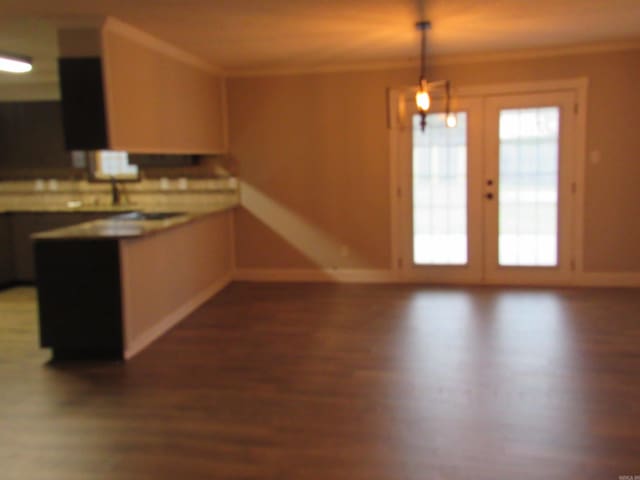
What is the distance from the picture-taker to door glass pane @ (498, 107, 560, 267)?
603 centimetres

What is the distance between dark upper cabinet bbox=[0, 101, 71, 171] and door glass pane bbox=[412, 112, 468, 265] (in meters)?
4.14

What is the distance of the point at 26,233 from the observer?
6.60 meters

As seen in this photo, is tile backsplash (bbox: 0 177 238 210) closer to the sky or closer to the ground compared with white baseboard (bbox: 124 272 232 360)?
closer to the sky

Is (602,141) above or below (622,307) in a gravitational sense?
above

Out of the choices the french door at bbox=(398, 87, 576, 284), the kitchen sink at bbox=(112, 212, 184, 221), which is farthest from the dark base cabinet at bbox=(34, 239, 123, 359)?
the french door at bbox=(398, 87, 576, 284)

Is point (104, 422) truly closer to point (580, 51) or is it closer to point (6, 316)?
point (6, 316)

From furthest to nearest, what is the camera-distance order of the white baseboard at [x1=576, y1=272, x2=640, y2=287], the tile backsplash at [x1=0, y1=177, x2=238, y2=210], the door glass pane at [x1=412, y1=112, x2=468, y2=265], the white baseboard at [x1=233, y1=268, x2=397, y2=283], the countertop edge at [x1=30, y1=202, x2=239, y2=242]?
1. the tile backsplash at [x1=0, y1=177, x2=238, y2=210]
2. the white baseboard at [x1=233, y1=268, x2=397, y2=283]
3. the door glass pane at [x1=412, y1=112, x2=468, y2=265]
4. the white baseboard at [x1=576, y1=272, x2=640, y2=287]
5. the countertop edge at [x1=30, y1=202, x2=239, y2=242]

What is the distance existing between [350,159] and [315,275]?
4.66 feet

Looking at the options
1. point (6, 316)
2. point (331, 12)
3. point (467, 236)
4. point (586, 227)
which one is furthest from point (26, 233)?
point (586, 227)

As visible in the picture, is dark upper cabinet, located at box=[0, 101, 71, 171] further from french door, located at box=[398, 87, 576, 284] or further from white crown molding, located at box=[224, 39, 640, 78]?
french door, located at box=[398, 87, 576, 284]

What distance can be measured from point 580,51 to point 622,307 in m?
2.61

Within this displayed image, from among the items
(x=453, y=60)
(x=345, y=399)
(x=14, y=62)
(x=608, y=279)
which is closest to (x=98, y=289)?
(x=345, y=399)

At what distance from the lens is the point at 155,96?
4.96 meters

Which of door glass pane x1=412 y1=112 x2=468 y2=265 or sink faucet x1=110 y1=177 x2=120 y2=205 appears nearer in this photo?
door glass pane x1=412 y1=112 x2=468 y2=265
